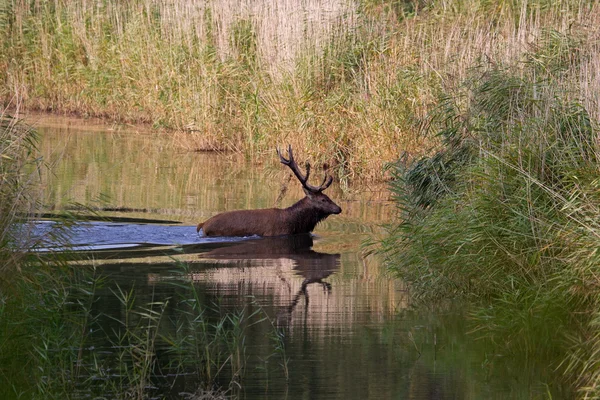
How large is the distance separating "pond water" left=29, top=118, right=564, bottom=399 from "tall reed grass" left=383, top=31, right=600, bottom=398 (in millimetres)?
322

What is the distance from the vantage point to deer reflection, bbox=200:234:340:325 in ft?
33.7

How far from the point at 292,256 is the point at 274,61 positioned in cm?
681

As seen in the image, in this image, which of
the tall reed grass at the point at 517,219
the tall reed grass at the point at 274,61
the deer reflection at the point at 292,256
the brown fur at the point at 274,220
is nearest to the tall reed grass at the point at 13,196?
the deer reflection at the point at 292,256

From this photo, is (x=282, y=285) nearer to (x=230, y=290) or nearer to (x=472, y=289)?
(x=230, y=290)

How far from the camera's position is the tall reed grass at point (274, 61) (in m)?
15.4

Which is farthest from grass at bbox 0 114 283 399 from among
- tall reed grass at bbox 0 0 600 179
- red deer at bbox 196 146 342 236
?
tall reed grass at bbox 0 0 600 179

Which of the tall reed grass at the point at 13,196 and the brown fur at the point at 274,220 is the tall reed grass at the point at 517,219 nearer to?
the brown fur at the point at 274,220

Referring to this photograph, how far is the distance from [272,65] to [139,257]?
7395mm

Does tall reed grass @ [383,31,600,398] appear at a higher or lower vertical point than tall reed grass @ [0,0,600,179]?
lower

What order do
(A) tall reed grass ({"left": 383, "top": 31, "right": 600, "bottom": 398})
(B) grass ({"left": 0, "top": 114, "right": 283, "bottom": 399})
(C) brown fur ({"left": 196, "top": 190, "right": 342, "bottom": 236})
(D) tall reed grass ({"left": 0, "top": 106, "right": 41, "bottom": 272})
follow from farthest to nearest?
1. (C) brown fur ({"left": 196, "top": 190, "right": 342, "bottom": 236})
2. (A) tall reed grass ({"left": 383, "top": 31, "right": 600, "bottom": 398})
3. (D) tall reed grass ({"left": 0, "top": 106, "right": 41, "bottom": 272})
4. (B) grass ({"left": 0, "top": 114, "right": 283, "bottom": 399})

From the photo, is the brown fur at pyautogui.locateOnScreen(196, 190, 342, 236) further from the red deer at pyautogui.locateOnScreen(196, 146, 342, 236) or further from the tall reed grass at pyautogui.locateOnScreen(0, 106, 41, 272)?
the tall reed grass at pyautogui.locateOnScreen(0, 106, 41, 272)

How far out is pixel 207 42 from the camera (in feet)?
64.6

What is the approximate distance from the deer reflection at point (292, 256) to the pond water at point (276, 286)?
18 millimetres

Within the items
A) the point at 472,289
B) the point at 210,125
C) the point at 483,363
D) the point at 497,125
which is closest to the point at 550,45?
the point at 497,125
